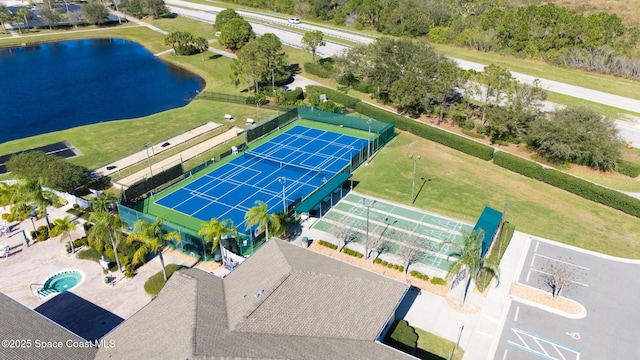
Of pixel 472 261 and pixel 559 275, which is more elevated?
pixel 472 261

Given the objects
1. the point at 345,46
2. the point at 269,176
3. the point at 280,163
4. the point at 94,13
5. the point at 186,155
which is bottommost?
the point at 186,155

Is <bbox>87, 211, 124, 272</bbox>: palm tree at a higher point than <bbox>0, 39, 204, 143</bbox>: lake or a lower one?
higher

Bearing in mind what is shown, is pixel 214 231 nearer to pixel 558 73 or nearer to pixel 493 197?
pixel 493 197

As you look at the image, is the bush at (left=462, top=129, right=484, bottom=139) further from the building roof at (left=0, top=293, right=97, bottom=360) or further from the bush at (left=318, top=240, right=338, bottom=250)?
the building roof at (left=0, top=293, right=97, bottom=360)

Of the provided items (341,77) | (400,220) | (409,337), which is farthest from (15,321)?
(341,77)

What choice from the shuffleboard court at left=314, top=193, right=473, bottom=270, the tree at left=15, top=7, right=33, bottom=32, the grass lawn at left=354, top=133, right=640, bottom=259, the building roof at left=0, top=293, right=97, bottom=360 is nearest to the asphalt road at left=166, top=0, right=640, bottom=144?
the grass lawn at left=354, top=133, right=640, bottom=259

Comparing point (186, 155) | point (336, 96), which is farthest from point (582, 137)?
point (186, 155)

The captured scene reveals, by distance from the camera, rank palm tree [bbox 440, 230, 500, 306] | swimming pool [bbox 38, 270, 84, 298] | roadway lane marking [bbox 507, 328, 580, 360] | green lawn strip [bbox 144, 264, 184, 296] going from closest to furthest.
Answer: roadway lane marking [bbox 507, 328, 580, 360]
palm tree [bbox 440, 230, 500, 306]
green lawn strip [bbox 144, 264, 184, 296]
swimming pool [bbox 38, 270, 84, 298]
